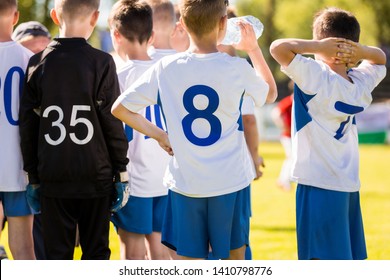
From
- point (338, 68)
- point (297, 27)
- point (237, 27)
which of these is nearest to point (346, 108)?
point (338, 68)

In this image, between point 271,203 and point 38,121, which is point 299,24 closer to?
point 271,203

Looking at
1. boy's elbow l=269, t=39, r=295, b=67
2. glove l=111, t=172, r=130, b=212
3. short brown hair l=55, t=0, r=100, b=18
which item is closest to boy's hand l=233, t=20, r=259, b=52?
boy's elbow l=269, t=39, r=295, b=67

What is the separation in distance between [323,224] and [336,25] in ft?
4.13

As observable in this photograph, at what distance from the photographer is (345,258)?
16.7 feet

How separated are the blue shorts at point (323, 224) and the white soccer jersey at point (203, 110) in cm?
59

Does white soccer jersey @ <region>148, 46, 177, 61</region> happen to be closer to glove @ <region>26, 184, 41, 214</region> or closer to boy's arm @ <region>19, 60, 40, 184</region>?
boy's arm @ <region>19, 60, 40, 184</region>

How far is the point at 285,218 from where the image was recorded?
37.2ft

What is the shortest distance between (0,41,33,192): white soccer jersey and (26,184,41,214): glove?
18cm

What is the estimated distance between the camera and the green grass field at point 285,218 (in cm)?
827

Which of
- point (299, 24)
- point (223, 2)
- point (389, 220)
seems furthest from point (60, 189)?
point (299, 24)

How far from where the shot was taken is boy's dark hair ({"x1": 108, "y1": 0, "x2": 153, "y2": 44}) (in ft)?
18.8

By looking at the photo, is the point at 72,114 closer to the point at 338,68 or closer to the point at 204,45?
the point at 204,45

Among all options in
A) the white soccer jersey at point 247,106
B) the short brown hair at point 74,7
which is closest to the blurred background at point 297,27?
the white soccer jersey at point 247,106

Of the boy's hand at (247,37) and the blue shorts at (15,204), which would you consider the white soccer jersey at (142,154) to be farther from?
the boy's hand at (247,37)
